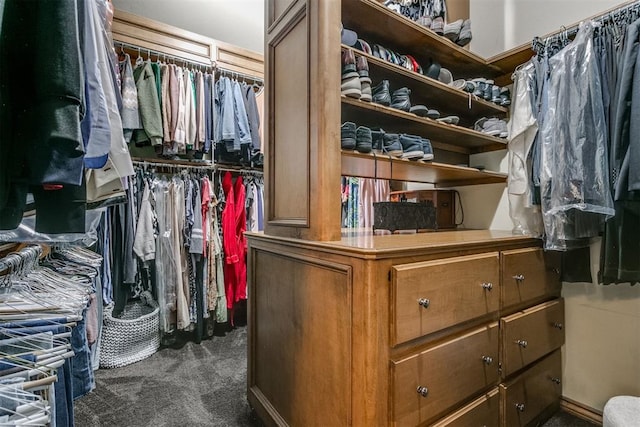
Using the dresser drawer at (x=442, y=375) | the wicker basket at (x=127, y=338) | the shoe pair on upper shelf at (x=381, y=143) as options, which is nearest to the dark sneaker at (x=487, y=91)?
the shoe pair on upper shelf at (x=381, y=143)

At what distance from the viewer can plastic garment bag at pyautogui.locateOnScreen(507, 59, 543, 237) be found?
5.16 feet

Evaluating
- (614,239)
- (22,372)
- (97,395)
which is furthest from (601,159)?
(97,395)

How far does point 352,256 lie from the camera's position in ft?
3.15

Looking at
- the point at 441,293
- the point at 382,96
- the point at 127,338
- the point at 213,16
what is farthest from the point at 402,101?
the point at 213,16

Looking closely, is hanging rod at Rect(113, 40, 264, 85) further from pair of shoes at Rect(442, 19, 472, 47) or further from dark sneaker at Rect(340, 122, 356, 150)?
dark sneaker at Rect(340, 122, 356, 150)

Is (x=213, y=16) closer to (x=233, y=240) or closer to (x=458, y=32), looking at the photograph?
(x=233, y=240)

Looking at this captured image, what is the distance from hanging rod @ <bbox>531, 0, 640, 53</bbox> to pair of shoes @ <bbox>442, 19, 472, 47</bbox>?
0.34 m

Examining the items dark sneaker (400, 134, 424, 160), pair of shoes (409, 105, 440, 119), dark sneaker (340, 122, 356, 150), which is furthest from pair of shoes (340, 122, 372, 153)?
pair of shoes (409, 105, 440, 119)

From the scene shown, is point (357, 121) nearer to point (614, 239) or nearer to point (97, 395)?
point (614, 239)

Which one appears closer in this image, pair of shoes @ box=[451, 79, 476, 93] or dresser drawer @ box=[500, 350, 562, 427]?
dresser drawer @ box=[500, 350, 562, 427]

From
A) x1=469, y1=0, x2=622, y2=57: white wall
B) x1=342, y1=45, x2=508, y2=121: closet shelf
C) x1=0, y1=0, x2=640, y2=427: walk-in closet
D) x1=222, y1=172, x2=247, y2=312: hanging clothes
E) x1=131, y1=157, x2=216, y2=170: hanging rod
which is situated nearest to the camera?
x1=0, y1=0, x2=640, y2=427: walk-in closet

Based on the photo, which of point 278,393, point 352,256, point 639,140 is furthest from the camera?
point 278,393

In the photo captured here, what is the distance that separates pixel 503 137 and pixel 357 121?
3.13 ft

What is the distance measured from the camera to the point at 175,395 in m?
1.77
